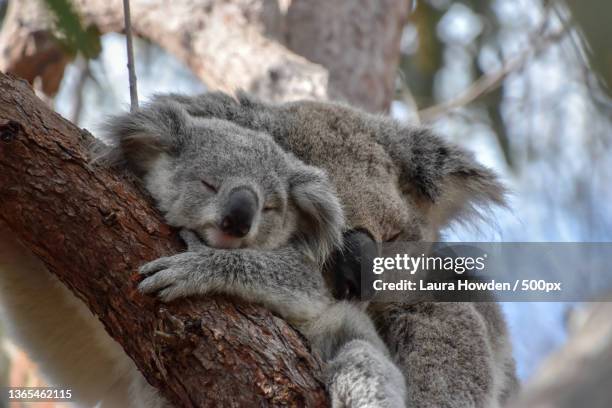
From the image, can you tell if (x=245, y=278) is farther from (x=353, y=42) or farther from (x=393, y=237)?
(x=353, y=42)

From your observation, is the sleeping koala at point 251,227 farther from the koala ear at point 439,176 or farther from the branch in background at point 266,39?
the branch in background at point 266,39

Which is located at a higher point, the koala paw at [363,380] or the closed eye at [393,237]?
the closed eye at [393,237]

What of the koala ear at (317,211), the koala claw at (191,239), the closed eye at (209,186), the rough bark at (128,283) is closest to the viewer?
the rough bark at (128,283)

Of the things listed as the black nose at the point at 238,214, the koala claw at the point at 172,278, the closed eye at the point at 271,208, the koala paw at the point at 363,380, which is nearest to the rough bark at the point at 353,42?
the closed eye at the point at 271,208

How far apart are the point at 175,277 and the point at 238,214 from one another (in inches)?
12.2

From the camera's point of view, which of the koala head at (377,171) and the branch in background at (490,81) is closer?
the koala head at (377,171)

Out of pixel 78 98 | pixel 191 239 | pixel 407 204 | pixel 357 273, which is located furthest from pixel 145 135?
pixel 78 98

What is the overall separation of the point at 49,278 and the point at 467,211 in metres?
2.17

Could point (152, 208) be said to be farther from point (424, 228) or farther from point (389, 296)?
point (424, 228)

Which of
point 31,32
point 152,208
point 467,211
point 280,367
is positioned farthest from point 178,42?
point 280,367

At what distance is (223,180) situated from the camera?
2.80 meters

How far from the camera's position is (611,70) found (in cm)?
171

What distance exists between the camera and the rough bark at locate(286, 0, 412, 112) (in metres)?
5.30

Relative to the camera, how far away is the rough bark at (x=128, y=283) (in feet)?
7.99
